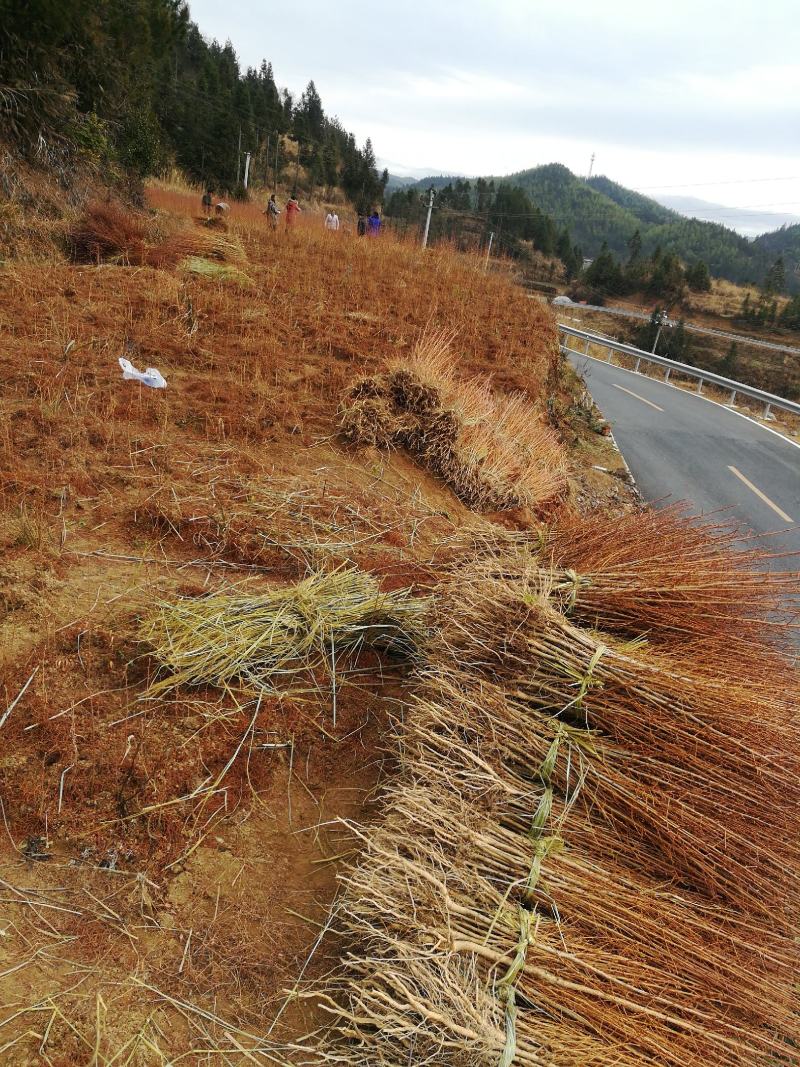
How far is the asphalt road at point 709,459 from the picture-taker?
830 cm

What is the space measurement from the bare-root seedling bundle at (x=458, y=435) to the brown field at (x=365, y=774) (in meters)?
0.71

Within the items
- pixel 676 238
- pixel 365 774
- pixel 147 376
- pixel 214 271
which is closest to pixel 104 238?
pixel 214 271

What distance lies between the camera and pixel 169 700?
3.12 metres

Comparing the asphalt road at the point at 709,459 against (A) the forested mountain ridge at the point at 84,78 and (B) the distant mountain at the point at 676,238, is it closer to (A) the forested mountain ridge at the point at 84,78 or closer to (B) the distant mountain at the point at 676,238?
(A) the forested mountain ridge at the point at 84,78

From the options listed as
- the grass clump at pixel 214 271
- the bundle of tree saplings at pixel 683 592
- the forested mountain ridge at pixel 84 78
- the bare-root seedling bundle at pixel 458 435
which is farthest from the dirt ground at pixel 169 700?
the forested mountain ridge at pixel 84 78

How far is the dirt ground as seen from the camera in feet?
7.04

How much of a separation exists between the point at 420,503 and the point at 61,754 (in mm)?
3549

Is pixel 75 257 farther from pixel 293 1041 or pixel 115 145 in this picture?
pixel 293 1041

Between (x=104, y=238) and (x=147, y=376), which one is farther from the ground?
(x=104, y=238)

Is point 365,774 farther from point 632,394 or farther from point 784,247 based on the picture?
point 784,247

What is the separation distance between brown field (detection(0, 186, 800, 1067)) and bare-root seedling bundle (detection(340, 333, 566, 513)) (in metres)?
0.71

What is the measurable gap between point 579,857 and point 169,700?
79.9 inches

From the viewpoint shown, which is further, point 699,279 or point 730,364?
point 699,279

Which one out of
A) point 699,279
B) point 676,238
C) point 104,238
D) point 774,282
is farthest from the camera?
point 676,238
